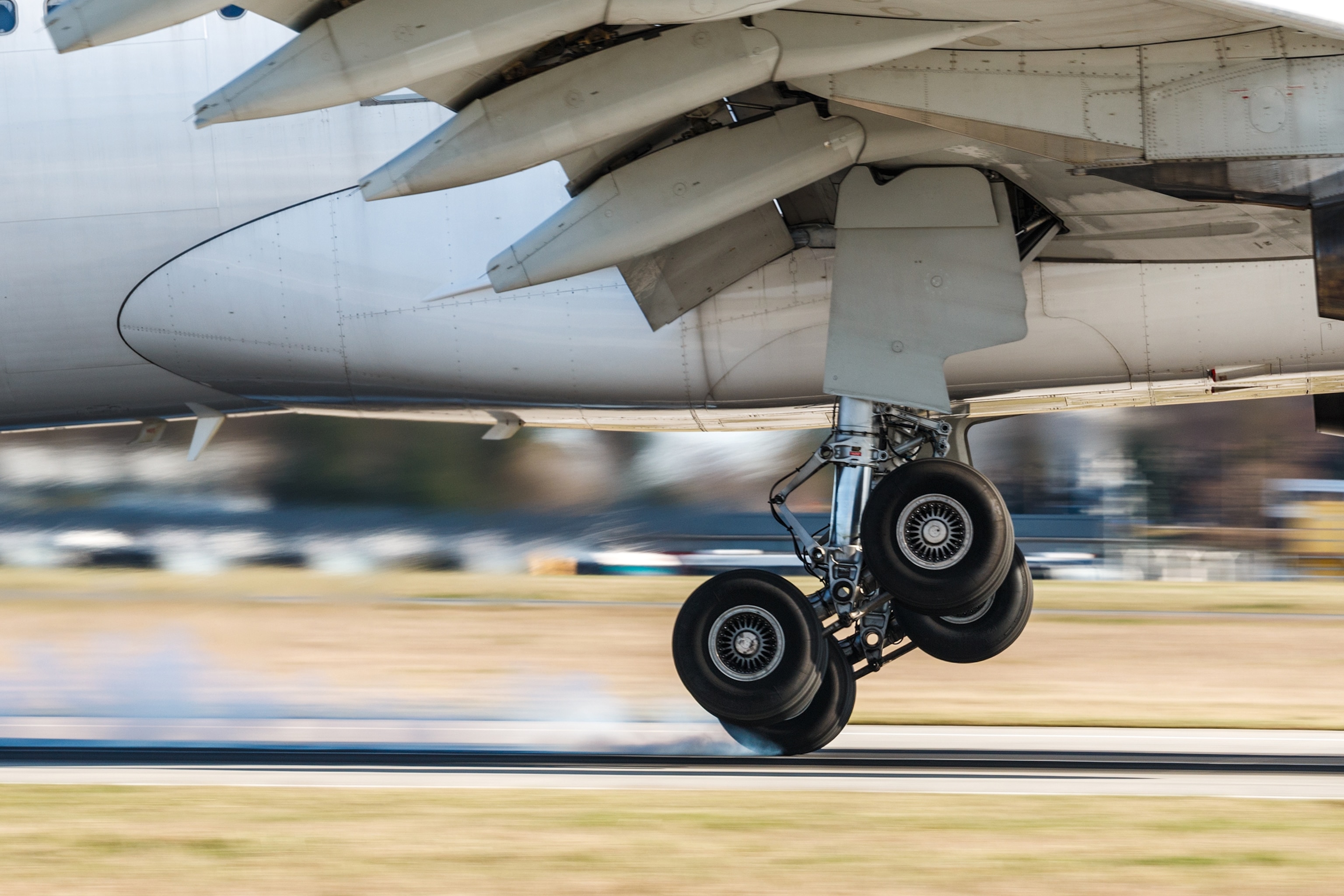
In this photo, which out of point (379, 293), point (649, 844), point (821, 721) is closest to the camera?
point (649, 844)

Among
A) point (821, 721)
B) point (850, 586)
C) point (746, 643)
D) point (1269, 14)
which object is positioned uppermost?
point (1269, 14)

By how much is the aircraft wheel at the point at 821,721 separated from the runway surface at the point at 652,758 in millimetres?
122

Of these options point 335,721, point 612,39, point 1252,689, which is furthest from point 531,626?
point 612,39

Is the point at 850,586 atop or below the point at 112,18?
below

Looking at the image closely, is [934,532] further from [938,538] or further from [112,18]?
[112,18]

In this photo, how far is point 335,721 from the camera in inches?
434

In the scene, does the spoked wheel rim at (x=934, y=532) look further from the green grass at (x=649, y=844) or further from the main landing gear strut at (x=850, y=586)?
the green grass at (x=649, y=844)

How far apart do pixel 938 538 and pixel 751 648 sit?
1.29 meters

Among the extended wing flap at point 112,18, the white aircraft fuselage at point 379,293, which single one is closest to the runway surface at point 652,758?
the white aircraft fuselage at point 379,293

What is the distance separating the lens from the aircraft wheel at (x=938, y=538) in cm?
798

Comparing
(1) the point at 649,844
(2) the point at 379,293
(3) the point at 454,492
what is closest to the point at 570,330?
(2) the point at 379,293

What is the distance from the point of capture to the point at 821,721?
885 cm

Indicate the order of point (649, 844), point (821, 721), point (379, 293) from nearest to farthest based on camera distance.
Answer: point (649, 844) → point (821, 721) → point (379, 293)

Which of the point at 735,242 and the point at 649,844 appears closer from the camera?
the point at 649,844
